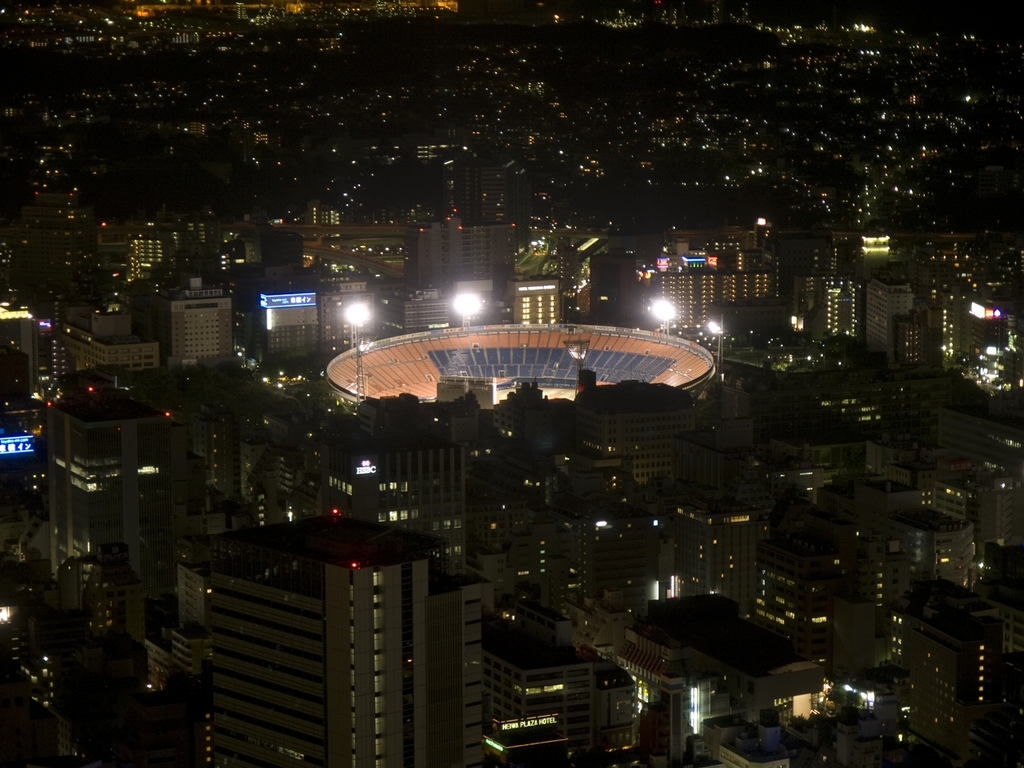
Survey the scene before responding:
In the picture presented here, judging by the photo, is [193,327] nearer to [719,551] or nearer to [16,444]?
[16,444]

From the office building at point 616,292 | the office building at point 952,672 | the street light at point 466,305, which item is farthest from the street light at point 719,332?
the office building at point 952,672

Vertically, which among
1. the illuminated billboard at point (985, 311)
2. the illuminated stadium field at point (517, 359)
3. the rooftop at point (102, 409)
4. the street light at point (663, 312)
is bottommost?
the illuminated stadium field at point (517, 359)

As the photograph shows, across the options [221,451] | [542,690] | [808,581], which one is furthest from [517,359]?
[542,690]

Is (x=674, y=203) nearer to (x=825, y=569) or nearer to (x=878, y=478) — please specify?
(x=878, y=478)

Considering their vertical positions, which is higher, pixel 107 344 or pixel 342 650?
pixel 342 650

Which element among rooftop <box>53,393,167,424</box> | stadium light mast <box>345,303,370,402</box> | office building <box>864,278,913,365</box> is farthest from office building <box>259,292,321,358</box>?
rooftop <box>53,393,167,424</box>

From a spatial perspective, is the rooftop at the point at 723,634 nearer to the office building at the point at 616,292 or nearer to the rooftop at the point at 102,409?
the rooftop at the point at 102,409
